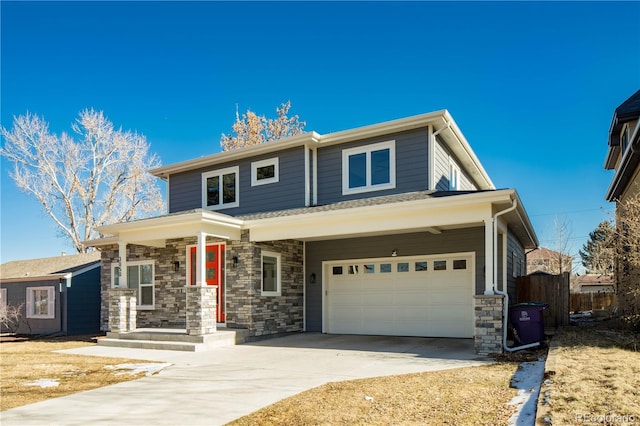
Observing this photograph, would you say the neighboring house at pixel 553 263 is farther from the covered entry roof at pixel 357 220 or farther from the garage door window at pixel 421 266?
the covered entry roof at pixel 357 220

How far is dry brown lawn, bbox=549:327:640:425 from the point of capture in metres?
3.99

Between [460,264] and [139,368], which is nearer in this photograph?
[139,368]

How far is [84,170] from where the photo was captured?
26500 mm

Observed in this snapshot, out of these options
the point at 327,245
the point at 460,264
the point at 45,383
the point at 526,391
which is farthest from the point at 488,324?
the point at 45,383

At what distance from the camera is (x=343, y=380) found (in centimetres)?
659

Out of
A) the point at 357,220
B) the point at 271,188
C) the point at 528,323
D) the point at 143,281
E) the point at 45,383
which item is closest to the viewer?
the point at 45,383

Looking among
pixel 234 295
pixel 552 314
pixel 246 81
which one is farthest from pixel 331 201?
pixel 246 81

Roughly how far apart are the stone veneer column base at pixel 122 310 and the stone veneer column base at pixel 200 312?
2.56 m

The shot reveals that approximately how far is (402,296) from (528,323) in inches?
136

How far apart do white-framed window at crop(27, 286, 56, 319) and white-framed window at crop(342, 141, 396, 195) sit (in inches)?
501

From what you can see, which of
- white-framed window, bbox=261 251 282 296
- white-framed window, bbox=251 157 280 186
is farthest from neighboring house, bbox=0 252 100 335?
white-framed window, bbox=261 251 282 296

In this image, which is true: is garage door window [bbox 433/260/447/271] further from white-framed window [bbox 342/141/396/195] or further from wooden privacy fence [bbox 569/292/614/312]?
wooden privacy fence [bbox 569/292/614/312]

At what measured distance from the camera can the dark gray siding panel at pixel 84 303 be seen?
1725 centimetres

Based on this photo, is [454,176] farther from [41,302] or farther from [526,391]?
[41,302]
